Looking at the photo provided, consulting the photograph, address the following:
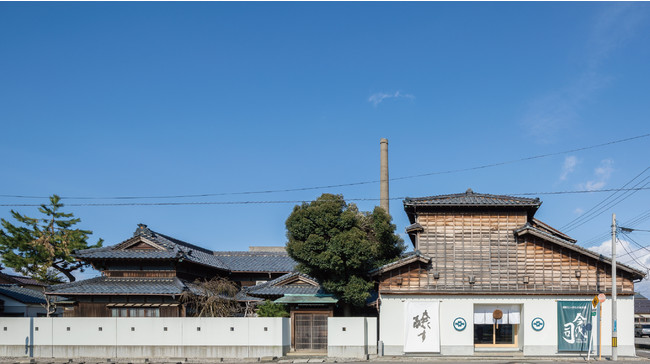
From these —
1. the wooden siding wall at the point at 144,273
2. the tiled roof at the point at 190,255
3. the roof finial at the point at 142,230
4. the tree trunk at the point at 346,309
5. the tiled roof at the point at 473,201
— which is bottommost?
the tree trunk at the point at 346,309

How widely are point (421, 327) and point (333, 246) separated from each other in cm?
633

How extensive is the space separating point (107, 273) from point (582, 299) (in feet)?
95.5

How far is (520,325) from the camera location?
28.2m

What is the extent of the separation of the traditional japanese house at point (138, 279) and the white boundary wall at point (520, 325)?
43.7 feet

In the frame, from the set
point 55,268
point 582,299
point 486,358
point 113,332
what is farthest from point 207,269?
point 582,299

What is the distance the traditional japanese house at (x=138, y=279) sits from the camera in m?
33.1

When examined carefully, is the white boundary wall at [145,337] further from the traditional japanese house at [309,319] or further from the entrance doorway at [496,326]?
the entrance doorway at [496,326]

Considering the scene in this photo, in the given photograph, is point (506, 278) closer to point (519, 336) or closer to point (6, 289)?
point (519, 336)

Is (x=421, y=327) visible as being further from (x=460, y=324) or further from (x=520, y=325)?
(x=520, y=325)

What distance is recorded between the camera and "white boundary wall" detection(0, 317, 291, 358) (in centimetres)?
2772

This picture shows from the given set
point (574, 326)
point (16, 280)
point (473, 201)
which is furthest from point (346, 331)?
point (16, 280)

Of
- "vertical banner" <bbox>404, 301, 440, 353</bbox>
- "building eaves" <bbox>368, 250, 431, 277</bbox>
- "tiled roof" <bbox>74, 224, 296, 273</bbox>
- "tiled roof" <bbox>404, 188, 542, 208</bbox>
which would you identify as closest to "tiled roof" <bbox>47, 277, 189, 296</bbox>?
"tiled roof" <bbox>74, 224, 296, 273</bbox>

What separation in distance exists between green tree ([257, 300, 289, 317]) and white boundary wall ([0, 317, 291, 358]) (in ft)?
5.59

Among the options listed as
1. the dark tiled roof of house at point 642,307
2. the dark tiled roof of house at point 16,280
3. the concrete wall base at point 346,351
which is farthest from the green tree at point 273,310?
the dark tiled roof of house at point 642,307
